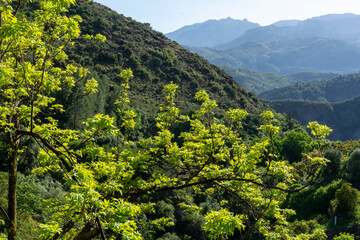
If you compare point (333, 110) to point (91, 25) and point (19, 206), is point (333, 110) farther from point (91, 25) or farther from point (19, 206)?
point (19, 206)

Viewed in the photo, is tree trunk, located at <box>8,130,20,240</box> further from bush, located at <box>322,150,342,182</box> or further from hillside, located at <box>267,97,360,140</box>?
hillside, located at <box>267,97,360,140</box>

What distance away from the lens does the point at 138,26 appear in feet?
308

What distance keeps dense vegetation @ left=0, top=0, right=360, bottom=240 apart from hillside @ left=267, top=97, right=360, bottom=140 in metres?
107

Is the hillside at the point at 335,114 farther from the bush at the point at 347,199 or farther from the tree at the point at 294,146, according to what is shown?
the bush at the point at 347,199

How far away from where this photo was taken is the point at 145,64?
3014 inches

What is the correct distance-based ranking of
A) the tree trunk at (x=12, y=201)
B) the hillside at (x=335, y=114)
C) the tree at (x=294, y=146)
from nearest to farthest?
the tree trunk at (x=12, y=201) → the tree at (x=294, y=146) → the hillside at (x=335, y=114)

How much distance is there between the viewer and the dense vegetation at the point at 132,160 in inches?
208

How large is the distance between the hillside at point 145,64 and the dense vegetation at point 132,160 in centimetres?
51

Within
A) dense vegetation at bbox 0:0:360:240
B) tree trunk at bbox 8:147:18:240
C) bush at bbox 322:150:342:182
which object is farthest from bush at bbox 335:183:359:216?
tree trunk at bbox 8:147:18:240

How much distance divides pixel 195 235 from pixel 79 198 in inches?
1166

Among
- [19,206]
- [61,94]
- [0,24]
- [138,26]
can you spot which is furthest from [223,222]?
[138,26]

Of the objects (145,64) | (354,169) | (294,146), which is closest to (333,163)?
(354,169)

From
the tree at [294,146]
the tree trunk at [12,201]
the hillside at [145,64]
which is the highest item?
the hillside at [145,64]

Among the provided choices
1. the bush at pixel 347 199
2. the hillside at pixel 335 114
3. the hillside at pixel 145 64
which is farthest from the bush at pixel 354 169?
the hillside at pixel 335 114
